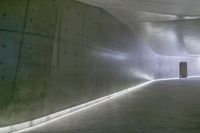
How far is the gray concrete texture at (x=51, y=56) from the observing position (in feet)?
14.8

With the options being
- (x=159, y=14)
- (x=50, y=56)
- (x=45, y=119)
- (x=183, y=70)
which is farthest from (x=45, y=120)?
(x=183, y=70)

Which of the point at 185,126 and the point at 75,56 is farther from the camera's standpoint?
the point at 75,56

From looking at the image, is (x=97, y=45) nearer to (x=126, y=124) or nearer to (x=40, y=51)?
(x=40, y=51)

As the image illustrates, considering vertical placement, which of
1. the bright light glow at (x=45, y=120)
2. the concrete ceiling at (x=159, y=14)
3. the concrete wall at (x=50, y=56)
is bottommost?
the bright light glow at (x=45, y=120)

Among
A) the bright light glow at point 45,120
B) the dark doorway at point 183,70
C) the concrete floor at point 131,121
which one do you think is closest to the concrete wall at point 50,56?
the bright light glow at point 45,120

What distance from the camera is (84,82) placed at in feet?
22.7

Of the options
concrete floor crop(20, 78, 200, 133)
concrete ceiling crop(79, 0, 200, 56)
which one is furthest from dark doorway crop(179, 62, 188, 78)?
concrete floor crop(20, 78, 200, 133)

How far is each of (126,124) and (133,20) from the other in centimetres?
615

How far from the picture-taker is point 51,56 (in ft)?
18.0

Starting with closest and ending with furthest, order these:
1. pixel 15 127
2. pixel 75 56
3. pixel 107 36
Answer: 1. pixel 15 127
2. pixel 75 56
3. pixel 107 36

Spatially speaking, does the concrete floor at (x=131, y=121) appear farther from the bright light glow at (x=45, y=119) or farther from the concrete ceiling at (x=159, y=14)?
the concrete ceiling at (x=159, y=14)

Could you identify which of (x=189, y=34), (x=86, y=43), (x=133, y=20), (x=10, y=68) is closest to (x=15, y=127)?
(x=10, y=68)

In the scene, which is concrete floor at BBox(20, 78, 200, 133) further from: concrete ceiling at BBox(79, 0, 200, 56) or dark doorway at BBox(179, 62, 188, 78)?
dark doorway at BBox(179, 62, 188, 78)

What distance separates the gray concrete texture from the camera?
4.51 meters
